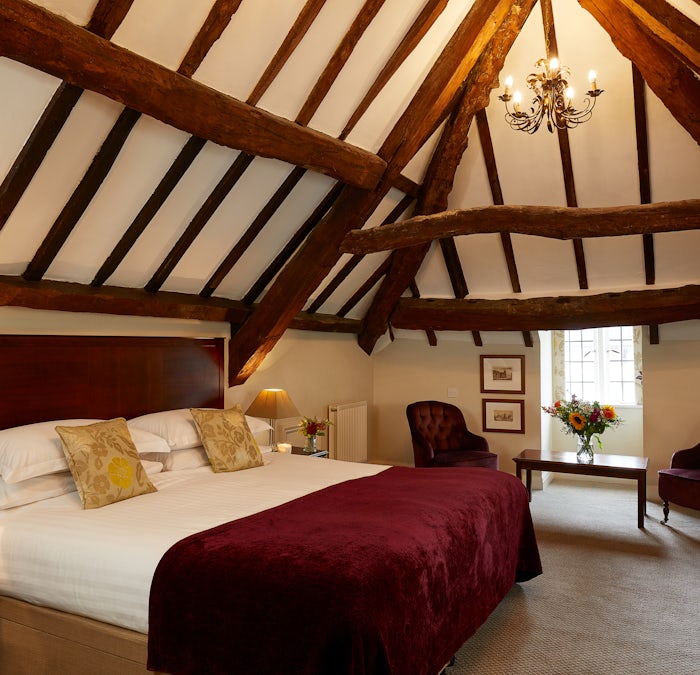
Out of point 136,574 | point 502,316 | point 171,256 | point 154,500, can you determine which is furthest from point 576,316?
point 136,574

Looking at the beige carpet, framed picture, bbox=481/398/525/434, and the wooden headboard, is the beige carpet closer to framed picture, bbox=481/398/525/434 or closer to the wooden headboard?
framed picture, bbox=481/398/525/434

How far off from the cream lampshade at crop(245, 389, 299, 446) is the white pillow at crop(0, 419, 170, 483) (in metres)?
Result: 2.08

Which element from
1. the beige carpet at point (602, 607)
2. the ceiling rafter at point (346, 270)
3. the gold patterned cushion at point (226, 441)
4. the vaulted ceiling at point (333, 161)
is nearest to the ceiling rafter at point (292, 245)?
the vaulted ceiling at point (333, 161)

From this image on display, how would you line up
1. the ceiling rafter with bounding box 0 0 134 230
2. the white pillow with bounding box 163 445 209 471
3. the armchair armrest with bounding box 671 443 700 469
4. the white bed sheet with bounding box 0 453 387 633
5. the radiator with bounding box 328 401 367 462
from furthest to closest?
the radiator with bounding box 328 401 367 462 → the armchair armrest with bounding box 671 443 700 469 → the white pillow with bounding box 163 445 209 471 → the ceiling rafter with bounding box 0 0 134 230 → the white bed sheet with bounding box 0 453 387 633

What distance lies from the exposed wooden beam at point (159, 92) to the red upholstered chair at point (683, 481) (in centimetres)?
355

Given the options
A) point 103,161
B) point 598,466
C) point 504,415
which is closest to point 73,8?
point 103,161

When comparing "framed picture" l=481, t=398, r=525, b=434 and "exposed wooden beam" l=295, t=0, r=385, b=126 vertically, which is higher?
"exposed wooden beam" l=295, t=0, r=385, b=126

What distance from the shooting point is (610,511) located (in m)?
6.19

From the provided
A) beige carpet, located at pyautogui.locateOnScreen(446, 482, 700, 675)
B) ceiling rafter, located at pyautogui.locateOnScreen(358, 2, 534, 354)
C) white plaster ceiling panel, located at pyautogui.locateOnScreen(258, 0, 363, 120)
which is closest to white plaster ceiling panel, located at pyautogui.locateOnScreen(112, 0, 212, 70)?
white plaster ceiling panel, located at pyautogui.locateOnScreen(258, 0, 363, 120)

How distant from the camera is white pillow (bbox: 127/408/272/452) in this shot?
14.4 feet

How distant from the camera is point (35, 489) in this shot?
3.46 m

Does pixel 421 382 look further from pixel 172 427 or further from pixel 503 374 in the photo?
pixel 172 427

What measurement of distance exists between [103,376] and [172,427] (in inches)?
24.3

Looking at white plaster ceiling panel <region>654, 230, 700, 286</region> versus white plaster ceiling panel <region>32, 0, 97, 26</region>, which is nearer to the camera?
white plaster ceiling panel <region>32, 0, 97, 26</region>
